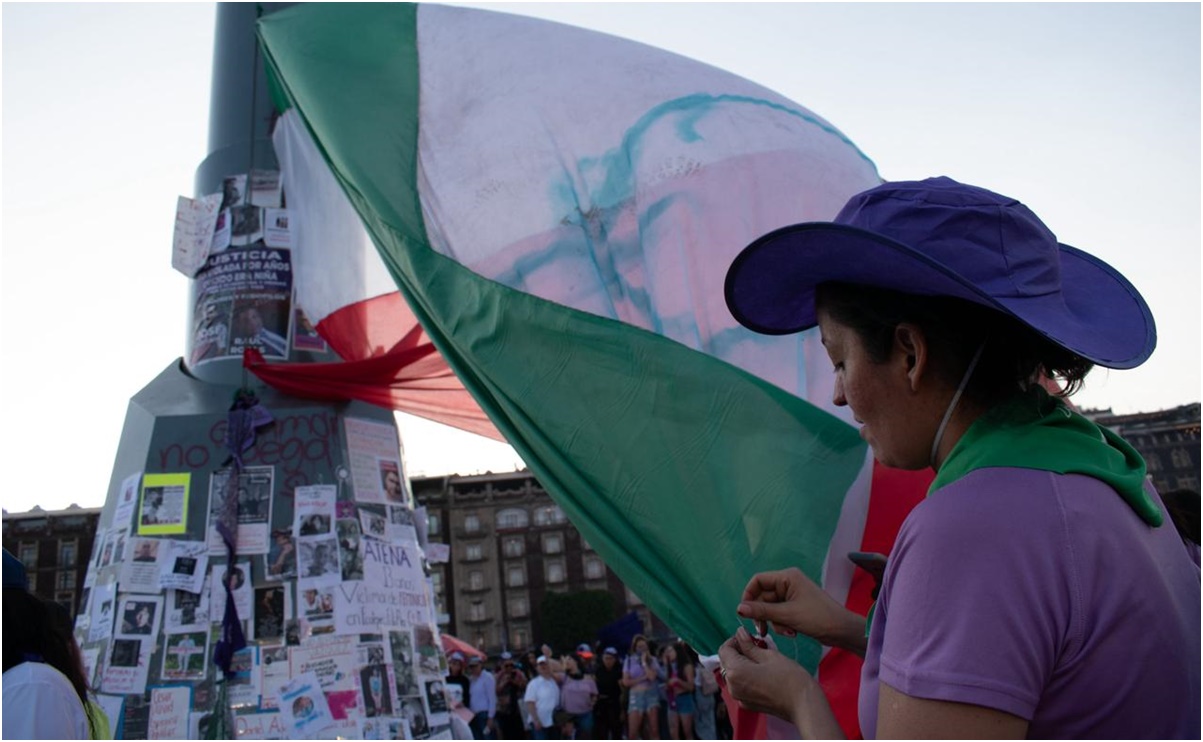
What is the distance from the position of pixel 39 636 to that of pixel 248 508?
1.67 meters

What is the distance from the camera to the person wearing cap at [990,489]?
39.4 inches

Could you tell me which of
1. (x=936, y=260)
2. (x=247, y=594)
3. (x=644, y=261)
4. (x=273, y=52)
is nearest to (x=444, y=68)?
(x=273, y=52)

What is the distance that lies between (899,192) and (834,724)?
669mm

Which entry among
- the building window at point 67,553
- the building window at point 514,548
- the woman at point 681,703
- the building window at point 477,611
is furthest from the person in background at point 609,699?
the building window at point 514,548

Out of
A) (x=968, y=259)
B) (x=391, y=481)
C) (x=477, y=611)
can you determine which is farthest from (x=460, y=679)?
(x=477, y=611)

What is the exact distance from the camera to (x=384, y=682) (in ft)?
12.4

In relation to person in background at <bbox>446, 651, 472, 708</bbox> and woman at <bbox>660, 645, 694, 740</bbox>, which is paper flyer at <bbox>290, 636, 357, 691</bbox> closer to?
person in background at <bbox>446, 651, 472, 708</bbox>

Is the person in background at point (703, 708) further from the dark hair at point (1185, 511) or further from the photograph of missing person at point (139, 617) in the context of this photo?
the dark hair at point (1185, 511)

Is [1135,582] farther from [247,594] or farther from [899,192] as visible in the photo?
[247,594]

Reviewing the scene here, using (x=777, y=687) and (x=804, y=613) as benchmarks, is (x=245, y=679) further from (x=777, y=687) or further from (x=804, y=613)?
(x=777, y=687)

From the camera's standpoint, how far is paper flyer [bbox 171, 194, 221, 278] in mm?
4492

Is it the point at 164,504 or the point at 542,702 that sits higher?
the point at 164,504

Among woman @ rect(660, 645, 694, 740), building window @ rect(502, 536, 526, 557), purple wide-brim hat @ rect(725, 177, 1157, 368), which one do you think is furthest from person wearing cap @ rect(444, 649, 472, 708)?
building window @ rect(502, 536, 526, 557)

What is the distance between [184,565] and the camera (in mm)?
3803
